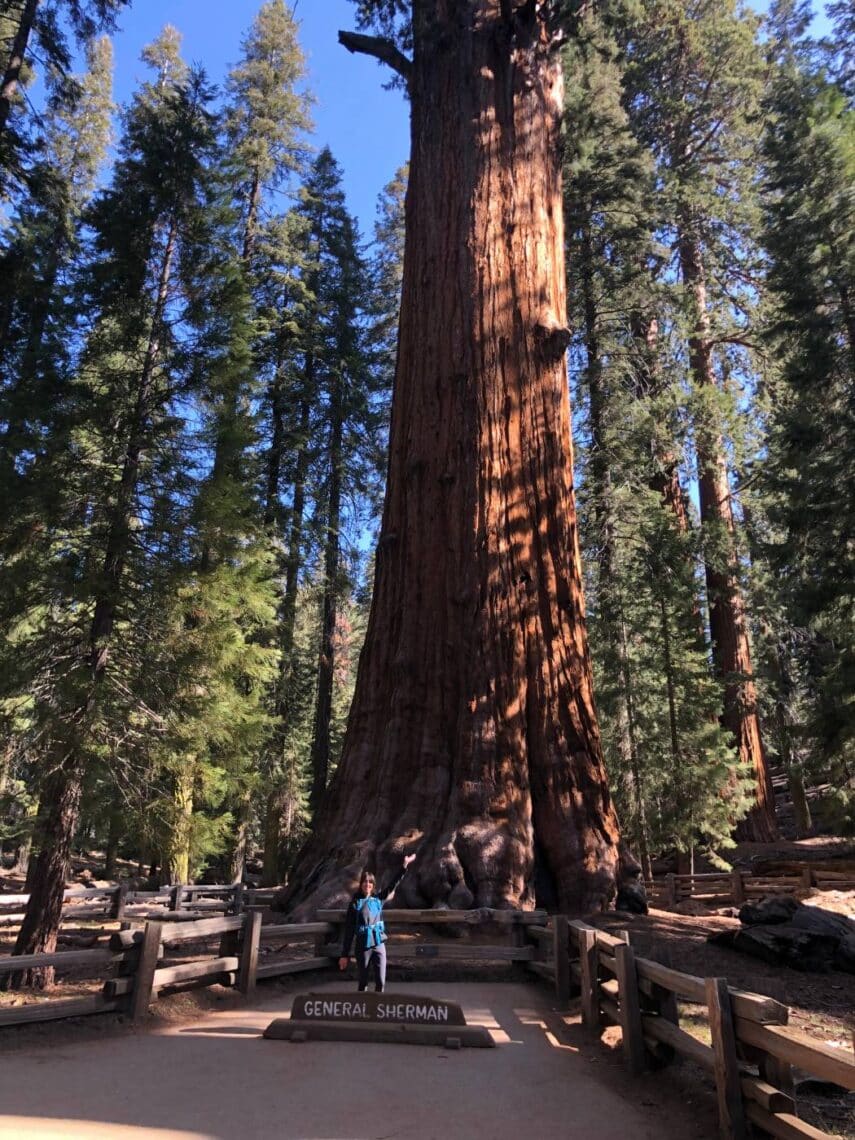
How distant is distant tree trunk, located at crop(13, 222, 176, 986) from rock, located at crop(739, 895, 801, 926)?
7371 millimetres

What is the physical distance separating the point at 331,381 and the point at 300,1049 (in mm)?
18576

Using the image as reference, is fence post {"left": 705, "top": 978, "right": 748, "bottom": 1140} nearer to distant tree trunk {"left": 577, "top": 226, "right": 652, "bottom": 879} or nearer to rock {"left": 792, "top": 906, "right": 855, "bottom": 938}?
rock {"left": 792, "top": 906, "right": 855, "bottom": 938}

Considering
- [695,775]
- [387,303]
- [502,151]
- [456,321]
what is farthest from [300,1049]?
[387,303]

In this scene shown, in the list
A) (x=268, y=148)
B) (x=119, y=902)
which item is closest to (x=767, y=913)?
(x=119, y=902)

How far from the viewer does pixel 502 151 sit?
11586mm

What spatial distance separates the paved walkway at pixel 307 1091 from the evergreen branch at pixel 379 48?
46.6 ft

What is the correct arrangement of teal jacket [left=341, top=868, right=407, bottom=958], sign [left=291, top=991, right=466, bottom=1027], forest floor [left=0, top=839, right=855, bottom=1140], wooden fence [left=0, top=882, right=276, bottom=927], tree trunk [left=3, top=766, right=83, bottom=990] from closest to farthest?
forest floor [left=0, top=839, right=855, bottom=1140] → sign [left=291, top=991, right=466, bottom=1027] → teal jacket [left=341, top=868, right=407, bottom=958] → tree trunk [left=3, top=766, right=83, bottom=990] → wooden fence [left=0, top=882, right=276, bottom=927]

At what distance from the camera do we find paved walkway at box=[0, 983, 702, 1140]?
3.83 m

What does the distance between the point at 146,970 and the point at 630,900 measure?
16.9 feet

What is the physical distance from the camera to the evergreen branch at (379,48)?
44.2ft

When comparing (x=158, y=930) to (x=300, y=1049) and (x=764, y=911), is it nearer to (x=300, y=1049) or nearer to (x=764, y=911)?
(x=300, y=1049)

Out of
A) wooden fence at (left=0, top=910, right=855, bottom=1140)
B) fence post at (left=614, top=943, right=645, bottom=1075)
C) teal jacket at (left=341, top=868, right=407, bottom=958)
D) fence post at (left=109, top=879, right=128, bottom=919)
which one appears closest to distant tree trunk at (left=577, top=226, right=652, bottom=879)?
wooden fence at (left=0, top=910, right=855, bottom=1140)

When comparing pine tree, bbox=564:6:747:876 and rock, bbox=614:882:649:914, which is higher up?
pine tree, bbox=564:6:747:876

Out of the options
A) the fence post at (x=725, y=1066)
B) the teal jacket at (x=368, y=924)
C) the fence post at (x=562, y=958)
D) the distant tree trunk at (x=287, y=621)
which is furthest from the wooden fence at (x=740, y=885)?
the fence post at (x=725, y=1066)
